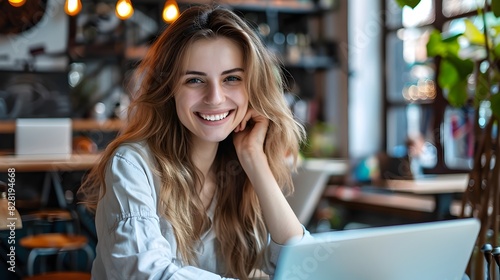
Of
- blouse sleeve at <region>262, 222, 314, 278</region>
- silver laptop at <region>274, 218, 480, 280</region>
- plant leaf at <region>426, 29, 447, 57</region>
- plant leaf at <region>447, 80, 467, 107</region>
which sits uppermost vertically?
plant leaf at <region>426, 29, 447, 57</region>

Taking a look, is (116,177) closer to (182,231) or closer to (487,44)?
(182,231)

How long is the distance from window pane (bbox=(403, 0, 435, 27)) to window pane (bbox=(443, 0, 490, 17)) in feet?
0.36

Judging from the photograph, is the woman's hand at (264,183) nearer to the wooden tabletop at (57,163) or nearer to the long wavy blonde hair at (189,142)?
the long wavy blonde hair at (189,142)

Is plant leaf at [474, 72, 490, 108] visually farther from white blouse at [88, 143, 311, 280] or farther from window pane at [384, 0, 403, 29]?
window pane at [384, 0, 403, 29]

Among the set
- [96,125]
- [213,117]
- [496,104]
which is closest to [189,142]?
[213,117]

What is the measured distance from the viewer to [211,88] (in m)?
1.25

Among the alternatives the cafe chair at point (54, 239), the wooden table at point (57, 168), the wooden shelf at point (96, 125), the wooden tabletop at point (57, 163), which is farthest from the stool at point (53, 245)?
the wooden shelf at point (96, 125)

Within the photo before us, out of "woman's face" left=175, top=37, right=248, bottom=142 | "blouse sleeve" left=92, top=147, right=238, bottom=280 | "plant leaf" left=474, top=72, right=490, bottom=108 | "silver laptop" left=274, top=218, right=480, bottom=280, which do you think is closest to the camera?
"silver laptop" left=274, top=218, right=480, bottom=280

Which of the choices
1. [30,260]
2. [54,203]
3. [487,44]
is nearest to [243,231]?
[487,44]

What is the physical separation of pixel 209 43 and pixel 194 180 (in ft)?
0.98

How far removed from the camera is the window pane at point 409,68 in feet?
14.5

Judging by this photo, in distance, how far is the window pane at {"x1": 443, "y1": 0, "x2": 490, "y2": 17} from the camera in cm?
402

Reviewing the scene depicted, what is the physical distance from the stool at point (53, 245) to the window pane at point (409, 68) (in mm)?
2547

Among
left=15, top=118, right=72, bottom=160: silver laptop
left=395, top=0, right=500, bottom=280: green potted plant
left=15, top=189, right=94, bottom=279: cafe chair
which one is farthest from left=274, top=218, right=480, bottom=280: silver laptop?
left=15, top=118, right=72, bottom=160: silver laptop
